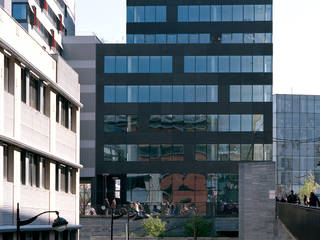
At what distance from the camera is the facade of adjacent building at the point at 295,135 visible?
160 meters

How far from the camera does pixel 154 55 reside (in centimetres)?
9031

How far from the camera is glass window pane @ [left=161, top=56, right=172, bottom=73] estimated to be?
90062mm

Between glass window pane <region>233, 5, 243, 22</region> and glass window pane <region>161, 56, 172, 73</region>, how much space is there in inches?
358

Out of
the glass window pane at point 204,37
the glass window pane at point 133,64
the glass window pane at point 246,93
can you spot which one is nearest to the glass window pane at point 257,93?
the glass window pane at point 246,93

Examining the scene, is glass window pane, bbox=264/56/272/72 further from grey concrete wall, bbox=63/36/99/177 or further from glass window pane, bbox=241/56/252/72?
grey concrete wall, bbox=63/36/99/177

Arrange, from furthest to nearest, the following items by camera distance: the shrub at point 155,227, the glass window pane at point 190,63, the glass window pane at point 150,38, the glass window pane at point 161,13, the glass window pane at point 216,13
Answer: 1. the glass window pane at point 161,13
2. the glass window pane at point 150,38
3. the glass window pane at point 216,13
4. the glass window pane at point 190,63
5. the shrub at point 155,227

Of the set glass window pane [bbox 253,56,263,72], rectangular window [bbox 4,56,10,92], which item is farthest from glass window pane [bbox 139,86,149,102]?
rectangular window [bbox 4,56,10,92]

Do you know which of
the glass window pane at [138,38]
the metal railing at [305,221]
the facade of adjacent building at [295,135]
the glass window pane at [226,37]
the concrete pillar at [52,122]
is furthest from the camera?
the facade of adjacent building at [295,135]

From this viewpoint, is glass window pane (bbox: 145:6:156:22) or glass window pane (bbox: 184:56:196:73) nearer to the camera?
glass window pane (bbox: 184:56:196:73)

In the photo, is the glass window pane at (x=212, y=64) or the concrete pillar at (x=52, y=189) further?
the glass window pane at (x=212, y=64)

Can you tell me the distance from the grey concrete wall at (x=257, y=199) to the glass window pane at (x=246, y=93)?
33.8 m

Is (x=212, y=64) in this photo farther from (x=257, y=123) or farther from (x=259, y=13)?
(x=259, y=13)

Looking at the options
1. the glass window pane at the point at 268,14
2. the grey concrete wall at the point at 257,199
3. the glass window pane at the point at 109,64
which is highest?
the glass window pane at the point at 268,14

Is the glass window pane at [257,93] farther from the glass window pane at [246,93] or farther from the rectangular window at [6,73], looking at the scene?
the rectangular window at [6,73]
